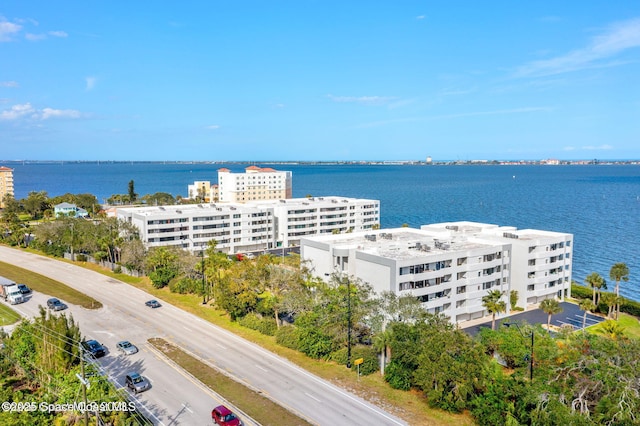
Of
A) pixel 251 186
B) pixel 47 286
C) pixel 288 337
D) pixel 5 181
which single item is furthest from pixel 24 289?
pixel 5 181

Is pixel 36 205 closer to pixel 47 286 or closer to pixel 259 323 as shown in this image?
pixel 47 286

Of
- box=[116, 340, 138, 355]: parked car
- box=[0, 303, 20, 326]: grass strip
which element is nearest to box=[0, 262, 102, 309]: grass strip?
box=[0, 303, 20, 326]: grass strip

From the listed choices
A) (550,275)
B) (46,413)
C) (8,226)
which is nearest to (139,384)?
(46,413)

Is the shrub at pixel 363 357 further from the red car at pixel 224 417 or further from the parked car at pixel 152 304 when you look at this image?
the parked car at pixel 152 304

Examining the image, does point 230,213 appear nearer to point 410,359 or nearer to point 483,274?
point 483,274

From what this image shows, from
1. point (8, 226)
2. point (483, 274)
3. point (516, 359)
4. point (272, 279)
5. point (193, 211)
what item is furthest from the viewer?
point (8, 226)

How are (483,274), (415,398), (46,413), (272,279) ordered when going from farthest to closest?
1. (483,274)
2. (272,279)
3. (415,398)
4. (46,413)
